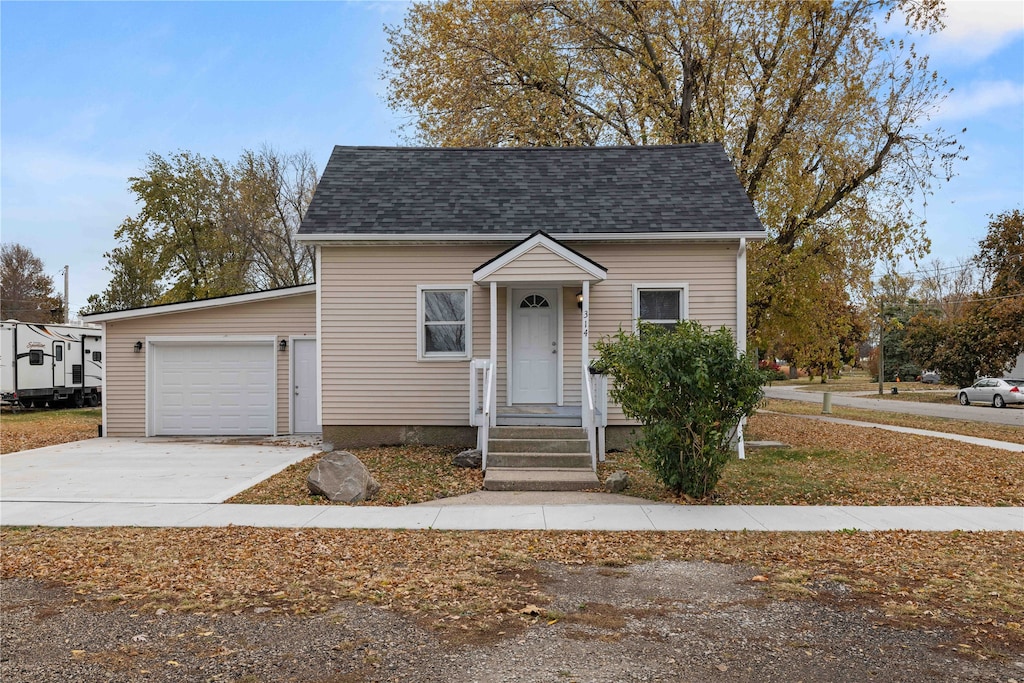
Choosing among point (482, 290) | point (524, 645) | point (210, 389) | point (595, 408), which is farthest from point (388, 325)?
point (524, 645)

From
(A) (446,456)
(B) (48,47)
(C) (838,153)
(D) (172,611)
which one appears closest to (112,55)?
(B) (48,47)

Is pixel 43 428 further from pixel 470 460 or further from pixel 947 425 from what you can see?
pixel 947 425

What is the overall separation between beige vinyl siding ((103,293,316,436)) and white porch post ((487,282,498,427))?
505 centimetres

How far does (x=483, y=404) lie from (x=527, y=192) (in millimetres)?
4576

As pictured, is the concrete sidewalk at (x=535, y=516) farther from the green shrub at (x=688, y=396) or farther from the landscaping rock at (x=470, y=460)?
the landscaping rock at (x=470, y=460)

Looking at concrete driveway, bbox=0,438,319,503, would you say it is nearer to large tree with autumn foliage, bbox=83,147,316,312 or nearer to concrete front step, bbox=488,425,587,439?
concrete front step, bbox=488,425,587,439

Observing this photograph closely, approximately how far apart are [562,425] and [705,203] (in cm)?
514

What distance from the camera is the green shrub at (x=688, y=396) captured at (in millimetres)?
8133

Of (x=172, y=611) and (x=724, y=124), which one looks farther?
(x=724, y=124)

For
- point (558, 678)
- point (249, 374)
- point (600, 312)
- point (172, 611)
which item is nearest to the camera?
point (558, 678)

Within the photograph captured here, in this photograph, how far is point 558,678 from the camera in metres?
3.76

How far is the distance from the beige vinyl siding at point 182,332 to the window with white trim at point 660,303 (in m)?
7.20

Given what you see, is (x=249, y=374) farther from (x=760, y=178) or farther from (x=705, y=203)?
(x=760, y=178)

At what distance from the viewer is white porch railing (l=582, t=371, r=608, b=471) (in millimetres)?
10438
